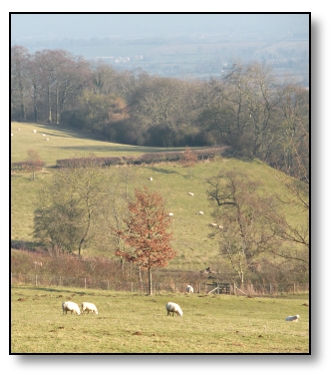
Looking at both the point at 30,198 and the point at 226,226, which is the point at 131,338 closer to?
the point at 226,226

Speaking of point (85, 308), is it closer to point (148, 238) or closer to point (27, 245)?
point (148, 238)

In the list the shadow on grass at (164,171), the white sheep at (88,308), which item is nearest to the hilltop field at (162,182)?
the shadow on grass at (164,171)

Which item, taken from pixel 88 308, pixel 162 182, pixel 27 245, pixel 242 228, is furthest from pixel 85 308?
pixel 162 182

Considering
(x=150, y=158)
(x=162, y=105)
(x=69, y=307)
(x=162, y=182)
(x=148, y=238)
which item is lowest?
(x=69, y=307)

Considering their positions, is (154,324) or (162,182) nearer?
(154,324)

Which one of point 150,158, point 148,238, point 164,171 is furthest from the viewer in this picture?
point 164,171

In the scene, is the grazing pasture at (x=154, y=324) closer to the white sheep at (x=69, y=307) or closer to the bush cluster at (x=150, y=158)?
the white sheep at (x=69, y=307)

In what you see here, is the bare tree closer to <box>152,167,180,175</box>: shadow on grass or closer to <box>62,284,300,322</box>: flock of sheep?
<box>62,284,300,322</box>: flock of sheep

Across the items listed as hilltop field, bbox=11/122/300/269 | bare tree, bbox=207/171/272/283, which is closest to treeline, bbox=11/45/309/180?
hilltop field, bbox=11/122/300/269
